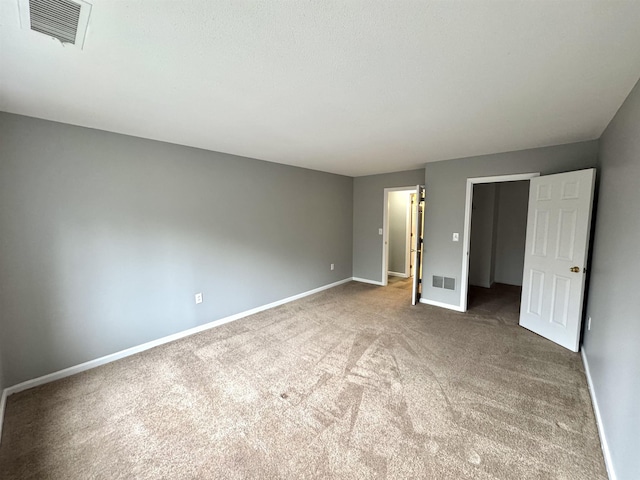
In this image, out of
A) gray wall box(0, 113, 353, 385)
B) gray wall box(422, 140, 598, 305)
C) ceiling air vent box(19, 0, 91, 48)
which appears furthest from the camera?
gray wall box(422, 140, 598, 305)

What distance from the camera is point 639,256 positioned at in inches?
55.4

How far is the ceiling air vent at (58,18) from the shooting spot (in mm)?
1035

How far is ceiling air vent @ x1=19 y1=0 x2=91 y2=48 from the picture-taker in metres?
1.04

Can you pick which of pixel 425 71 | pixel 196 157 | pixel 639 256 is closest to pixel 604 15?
pixel 425 71

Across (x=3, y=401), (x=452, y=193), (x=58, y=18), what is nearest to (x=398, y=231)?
(x=452, y=193)

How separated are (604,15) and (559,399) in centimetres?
248

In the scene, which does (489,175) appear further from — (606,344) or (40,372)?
(40,372)

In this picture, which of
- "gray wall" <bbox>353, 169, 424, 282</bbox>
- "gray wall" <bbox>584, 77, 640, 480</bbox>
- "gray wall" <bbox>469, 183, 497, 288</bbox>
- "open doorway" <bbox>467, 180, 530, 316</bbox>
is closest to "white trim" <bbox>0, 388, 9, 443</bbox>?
"gray wall" <bbox>584, 77, 640, 480</bbox>

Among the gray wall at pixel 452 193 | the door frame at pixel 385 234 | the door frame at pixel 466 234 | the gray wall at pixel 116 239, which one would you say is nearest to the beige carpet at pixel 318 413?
the gray wall at pixel 116 239

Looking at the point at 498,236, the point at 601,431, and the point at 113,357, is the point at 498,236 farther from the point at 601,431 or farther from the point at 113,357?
the point at 113,357

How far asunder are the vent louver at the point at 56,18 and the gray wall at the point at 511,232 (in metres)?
6.25

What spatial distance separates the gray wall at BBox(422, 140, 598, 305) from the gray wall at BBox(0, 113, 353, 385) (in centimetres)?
243

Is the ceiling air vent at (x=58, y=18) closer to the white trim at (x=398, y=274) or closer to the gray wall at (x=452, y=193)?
the gray wall at (x=452, y=193)

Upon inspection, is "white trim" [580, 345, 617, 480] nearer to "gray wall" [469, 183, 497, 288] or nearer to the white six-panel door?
the white six-panel door
